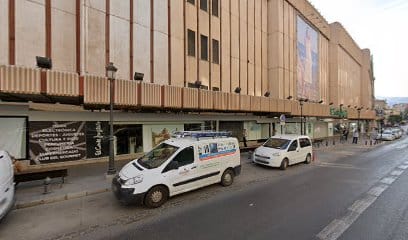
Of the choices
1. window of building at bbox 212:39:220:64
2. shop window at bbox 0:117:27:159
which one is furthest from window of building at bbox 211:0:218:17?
shop window at bbox 0:117:27:159

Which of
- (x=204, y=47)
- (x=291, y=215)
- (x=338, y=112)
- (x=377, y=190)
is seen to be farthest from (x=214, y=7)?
(x=338, y=112)

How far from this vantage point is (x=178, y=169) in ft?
23.5

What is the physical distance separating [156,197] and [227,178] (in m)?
3.12

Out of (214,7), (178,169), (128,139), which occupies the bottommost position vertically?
(178,169)

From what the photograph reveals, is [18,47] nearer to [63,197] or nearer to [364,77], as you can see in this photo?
[63,197]

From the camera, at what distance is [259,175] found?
10648mm

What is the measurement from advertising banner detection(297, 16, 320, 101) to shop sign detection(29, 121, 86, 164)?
77.1 ft

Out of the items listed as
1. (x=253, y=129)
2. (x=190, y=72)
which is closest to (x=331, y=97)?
(x=253, y=129)

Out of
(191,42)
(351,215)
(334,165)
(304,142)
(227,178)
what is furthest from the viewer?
(191,42)

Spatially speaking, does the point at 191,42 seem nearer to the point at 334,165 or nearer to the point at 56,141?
the point at 56,141

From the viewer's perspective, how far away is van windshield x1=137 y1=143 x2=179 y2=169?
7.09 meters

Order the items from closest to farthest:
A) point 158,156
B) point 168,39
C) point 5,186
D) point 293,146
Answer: point 5,186
point 158,156
point 293,146
point 168,39

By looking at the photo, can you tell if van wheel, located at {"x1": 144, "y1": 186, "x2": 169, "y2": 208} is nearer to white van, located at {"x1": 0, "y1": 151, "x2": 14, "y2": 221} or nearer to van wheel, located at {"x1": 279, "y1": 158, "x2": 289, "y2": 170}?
white van, located at {"x1": 0, "y1": 151, "x2": 14, "y2": 221}

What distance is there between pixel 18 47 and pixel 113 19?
440 cm
